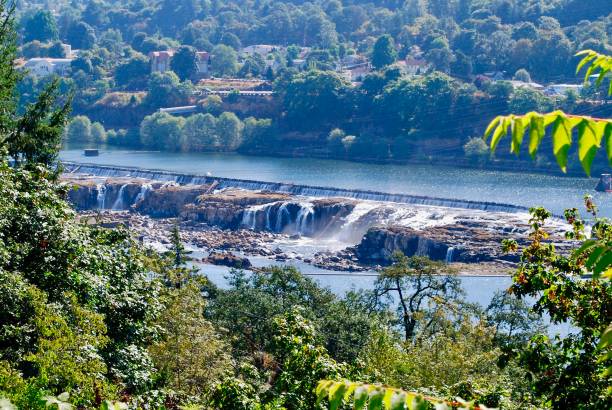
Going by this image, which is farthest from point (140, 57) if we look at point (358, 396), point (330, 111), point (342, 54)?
point (358, 396)

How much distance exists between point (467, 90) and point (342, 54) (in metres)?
21.9

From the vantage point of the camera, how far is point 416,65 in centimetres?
6831

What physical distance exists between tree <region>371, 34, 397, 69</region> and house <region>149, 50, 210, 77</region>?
43.4 ft

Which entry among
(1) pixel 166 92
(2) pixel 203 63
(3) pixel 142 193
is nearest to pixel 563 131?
(3) pixel 142 193

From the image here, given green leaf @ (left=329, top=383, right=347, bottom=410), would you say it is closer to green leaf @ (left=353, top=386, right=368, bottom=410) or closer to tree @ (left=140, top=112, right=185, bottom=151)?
green leaf @ (left=353, top=386, right=368, bottom=410)

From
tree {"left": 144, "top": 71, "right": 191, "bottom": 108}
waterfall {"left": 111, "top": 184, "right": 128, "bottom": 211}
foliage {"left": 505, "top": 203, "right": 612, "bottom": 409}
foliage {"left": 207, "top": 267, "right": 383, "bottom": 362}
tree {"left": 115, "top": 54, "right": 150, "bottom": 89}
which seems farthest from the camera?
tree {"left": 115, "top": 54, "right": 150, "bottom": 89}

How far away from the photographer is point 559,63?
→ 6075 cm

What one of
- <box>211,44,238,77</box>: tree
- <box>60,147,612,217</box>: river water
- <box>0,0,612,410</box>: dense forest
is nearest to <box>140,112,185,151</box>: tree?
<box>60,147,612,217</box>: river water

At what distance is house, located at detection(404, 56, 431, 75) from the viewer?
6619 cm

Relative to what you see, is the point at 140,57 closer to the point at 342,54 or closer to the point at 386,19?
the point at 342,54

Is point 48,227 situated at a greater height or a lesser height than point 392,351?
greater

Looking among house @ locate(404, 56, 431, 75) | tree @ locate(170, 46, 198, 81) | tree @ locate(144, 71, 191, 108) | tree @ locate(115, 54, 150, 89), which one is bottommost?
tree @ locate(144, 71, 191, 108)

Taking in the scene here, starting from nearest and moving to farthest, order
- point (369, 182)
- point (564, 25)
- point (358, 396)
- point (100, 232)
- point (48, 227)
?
1. point (358, 396)
2. point (48, 227)
3. point (100, 232)
4. point (369, 182)
5. point (564, 25)

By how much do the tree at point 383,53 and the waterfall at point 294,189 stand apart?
86.4 ft
